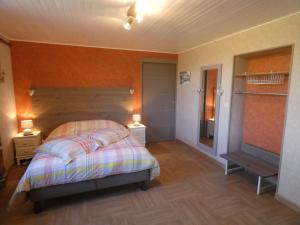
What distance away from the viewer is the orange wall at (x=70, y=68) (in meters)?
3.77

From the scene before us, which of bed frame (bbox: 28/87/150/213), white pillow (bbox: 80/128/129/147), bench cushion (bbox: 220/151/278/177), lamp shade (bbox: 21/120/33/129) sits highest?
bed frame (bbox: 28/87/150/213)

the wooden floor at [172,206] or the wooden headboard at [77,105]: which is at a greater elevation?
the wooden headboard at [77,105]

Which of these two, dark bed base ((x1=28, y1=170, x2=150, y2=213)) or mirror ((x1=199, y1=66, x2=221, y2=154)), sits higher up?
mirror ((x1=199, y1=66, x2=221, y2=154))

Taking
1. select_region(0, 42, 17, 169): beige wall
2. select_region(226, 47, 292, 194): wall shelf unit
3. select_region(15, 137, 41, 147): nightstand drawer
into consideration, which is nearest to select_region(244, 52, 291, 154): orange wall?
select_region(226, 47, 292, 194): wall shelf unit

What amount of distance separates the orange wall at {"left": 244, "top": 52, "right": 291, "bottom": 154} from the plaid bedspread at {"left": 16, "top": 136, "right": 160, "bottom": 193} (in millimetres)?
1888

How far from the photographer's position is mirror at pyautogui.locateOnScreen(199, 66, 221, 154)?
3678 millimetres

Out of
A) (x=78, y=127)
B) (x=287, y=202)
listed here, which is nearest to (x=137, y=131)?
(x=78, y=127)

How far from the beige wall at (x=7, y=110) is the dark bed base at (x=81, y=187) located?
149 cm

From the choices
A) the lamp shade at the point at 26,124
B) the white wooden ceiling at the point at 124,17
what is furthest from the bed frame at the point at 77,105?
the white wooden ceiling at the point at 124,17

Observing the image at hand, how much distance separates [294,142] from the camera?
7.50ft

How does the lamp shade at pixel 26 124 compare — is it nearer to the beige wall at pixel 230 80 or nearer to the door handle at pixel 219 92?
the beige wall at pixel 230 80

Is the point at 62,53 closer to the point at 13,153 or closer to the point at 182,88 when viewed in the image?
the point at 13,153

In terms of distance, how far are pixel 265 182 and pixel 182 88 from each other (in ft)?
8.96

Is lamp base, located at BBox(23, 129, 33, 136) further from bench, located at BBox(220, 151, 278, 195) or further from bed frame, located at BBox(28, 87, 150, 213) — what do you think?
bench, located at BBox(220, 151, 278, 195)
